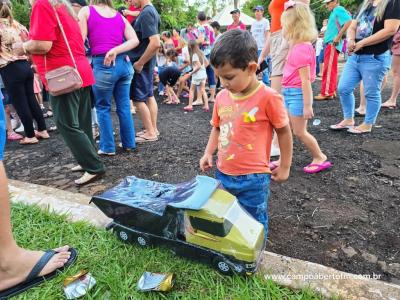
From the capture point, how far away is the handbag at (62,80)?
268cm

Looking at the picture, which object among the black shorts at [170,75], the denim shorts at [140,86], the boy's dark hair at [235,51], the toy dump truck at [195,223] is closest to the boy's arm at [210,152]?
the toy dump truck at [195,223]

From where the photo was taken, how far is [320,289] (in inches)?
60.7

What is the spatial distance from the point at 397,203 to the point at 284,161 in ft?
4.34

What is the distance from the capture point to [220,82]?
2148mm

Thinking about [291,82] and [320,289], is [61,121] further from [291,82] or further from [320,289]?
[320,289]

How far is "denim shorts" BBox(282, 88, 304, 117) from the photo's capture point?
291 cm

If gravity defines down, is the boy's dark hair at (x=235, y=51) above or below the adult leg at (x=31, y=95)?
above

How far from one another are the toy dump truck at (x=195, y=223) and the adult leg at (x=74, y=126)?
47.6 inches

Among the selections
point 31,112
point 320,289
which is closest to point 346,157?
point 320,289

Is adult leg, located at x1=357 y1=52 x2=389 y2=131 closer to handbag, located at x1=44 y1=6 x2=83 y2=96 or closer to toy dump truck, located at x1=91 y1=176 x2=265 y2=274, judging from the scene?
toy dump truck, located at x1=91 y1=176 x2=265 y2=274

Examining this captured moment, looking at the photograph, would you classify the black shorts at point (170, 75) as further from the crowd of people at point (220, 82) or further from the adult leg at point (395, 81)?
the adult leg at point (395, 81)

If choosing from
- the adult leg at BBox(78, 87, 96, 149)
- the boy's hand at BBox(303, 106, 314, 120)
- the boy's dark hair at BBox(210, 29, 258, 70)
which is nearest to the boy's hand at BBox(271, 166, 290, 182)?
the boy's dark hair at BBox(210, 29, 258, 70)

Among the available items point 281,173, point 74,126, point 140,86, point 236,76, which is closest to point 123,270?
point 281,173

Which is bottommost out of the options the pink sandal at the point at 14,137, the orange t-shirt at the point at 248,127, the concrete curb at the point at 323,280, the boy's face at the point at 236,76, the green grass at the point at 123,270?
the pink sandal at the point at 14,137
